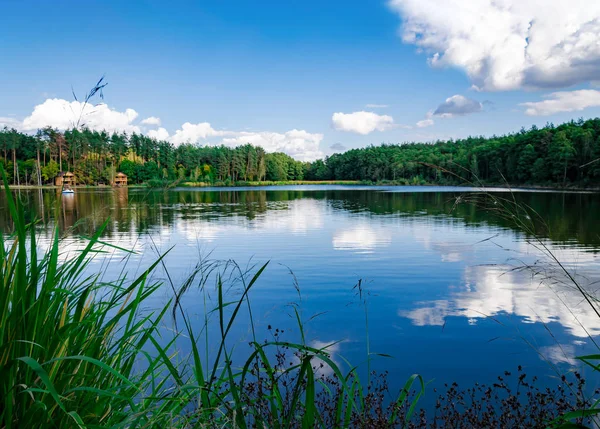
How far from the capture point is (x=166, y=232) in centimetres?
1934

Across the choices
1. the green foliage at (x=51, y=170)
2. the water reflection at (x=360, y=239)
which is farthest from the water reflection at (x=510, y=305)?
the green foliage at (x=51, y=170)

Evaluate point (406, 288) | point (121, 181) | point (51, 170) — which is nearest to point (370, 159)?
point (121, 181)

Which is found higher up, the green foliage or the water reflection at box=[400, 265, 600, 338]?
the green foliage

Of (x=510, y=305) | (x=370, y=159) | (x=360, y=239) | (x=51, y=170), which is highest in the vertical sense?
(x=370, y=159)

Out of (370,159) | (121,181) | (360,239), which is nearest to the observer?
(121,181)

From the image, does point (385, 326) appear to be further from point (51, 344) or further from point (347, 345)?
point (51, 344)

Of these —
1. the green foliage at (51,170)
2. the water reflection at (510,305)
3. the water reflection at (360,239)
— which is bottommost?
the water reflection at (510,305)

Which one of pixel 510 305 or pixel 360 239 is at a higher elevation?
pixel 360 239

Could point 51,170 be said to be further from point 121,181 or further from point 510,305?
point 121,181

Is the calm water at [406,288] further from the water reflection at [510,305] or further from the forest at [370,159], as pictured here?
the forest at [370,159]

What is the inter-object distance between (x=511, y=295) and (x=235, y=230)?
44.4 feet

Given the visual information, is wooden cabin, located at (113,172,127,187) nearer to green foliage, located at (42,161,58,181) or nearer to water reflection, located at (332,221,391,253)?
green foliage, located at (42,161,58,181)

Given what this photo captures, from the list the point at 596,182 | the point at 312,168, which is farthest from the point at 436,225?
the point at 312,168

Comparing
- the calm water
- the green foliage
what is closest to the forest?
the green foliage
